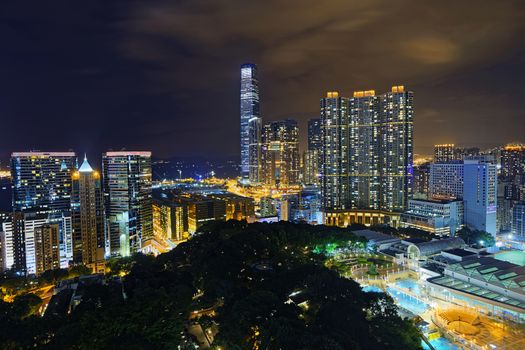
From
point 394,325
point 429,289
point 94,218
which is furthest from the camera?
point 94,218

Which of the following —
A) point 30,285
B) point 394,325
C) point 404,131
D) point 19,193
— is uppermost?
point 404,131

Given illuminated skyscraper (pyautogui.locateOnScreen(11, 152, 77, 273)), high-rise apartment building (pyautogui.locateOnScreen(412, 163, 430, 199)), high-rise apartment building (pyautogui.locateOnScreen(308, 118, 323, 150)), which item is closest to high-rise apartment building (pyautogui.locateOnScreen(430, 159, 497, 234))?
high-rise apartment building (pyautogui.locateOnScreen(412, 163, 430, 199))

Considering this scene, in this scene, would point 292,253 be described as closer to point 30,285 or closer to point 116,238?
point 30,285

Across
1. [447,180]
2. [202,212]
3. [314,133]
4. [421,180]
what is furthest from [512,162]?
[202,212]

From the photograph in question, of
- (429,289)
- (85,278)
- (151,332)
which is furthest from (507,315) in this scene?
(85,278)

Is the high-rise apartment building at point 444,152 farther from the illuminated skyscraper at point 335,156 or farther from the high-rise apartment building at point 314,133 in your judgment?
the illuminated skyscraper at point 335,156

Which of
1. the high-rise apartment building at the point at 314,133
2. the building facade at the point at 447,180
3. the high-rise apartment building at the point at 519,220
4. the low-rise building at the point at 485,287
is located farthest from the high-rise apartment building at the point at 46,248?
the high-rise apartment building at the point at 314,133
